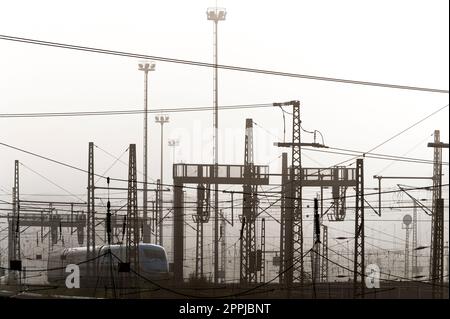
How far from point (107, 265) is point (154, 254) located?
3009 millimetres

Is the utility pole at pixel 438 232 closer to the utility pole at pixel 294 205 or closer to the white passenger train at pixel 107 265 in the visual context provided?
the utility pole at pixel 294 205

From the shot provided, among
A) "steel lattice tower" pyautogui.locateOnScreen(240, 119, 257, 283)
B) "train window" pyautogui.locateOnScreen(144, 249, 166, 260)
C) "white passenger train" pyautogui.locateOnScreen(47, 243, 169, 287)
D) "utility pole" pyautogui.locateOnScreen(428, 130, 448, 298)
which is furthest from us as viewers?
"train window" pyautogui.locateOnScreen(144, 249, 166, 260)

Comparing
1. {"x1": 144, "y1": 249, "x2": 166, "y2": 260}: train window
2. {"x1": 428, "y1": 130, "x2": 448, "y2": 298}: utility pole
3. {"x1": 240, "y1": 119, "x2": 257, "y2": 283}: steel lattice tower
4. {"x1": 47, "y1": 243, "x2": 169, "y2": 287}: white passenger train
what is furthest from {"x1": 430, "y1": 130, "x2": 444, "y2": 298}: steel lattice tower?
{"x1": 144, "y1": 249, "x2": 166, "y2": 260}: train window

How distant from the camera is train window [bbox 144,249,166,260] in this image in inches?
2030

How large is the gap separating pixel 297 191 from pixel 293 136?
101 inches

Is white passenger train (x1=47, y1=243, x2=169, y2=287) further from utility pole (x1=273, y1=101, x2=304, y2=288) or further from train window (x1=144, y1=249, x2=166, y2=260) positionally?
utility pole (x1=273, y1=101, x2=304, y2=288)

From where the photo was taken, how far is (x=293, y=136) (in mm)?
35250

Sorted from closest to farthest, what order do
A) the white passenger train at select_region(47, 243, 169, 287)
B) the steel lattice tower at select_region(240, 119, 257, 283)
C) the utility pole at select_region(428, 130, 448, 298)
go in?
the utility pole at select_region(428, 130, 448, 298)
the steel lattice tower at select_region(240, 119, 257, 283)
the white passenger train at select_region(47, 243, 169, 287)

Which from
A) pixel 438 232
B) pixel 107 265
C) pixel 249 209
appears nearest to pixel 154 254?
pixel 107 265

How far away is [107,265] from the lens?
51.2 m

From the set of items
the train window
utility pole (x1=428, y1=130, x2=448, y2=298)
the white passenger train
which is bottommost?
the white passenger train

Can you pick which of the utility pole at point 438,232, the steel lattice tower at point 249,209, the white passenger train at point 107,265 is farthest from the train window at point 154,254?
the utility pole at point 438,232
